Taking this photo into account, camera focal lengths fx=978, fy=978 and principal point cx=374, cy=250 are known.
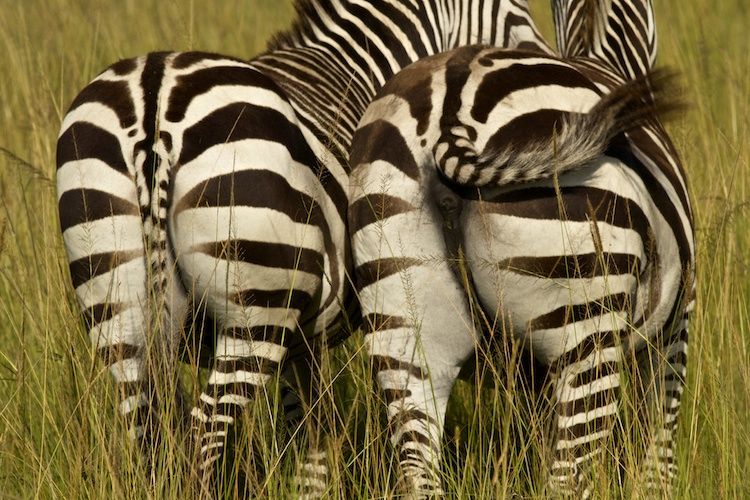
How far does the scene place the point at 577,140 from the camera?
2.81 m

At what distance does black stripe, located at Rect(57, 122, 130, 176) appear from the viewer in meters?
2.98

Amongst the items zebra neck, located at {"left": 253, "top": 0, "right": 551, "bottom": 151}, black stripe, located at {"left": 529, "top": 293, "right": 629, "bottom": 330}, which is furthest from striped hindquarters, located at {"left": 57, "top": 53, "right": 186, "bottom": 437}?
black stripe, located at {"left": 529, "top": 293, "right": 629, "bottom": 330}

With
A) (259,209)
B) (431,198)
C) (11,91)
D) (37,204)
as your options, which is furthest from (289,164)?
(11,91)

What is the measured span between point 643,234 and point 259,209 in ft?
3.86

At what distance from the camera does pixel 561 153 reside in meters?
2.80

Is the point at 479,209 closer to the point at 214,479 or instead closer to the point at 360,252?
the point at 360,252

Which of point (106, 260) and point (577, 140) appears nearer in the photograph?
point (577, 140)

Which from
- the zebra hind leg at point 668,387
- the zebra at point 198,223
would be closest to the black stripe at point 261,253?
the zebra at point 198,223

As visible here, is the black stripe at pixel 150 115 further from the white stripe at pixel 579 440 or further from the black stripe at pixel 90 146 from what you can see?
the white stripe at pixel 579 440

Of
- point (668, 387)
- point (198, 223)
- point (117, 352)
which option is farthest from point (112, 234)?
point (668, 387)

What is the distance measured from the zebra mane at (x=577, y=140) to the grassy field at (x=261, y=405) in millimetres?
221

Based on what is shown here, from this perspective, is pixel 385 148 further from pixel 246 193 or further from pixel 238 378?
pixel 238 378

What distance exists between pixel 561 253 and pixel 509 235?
16 cm

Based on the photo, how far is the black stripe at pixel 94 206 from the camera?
2977 mm
